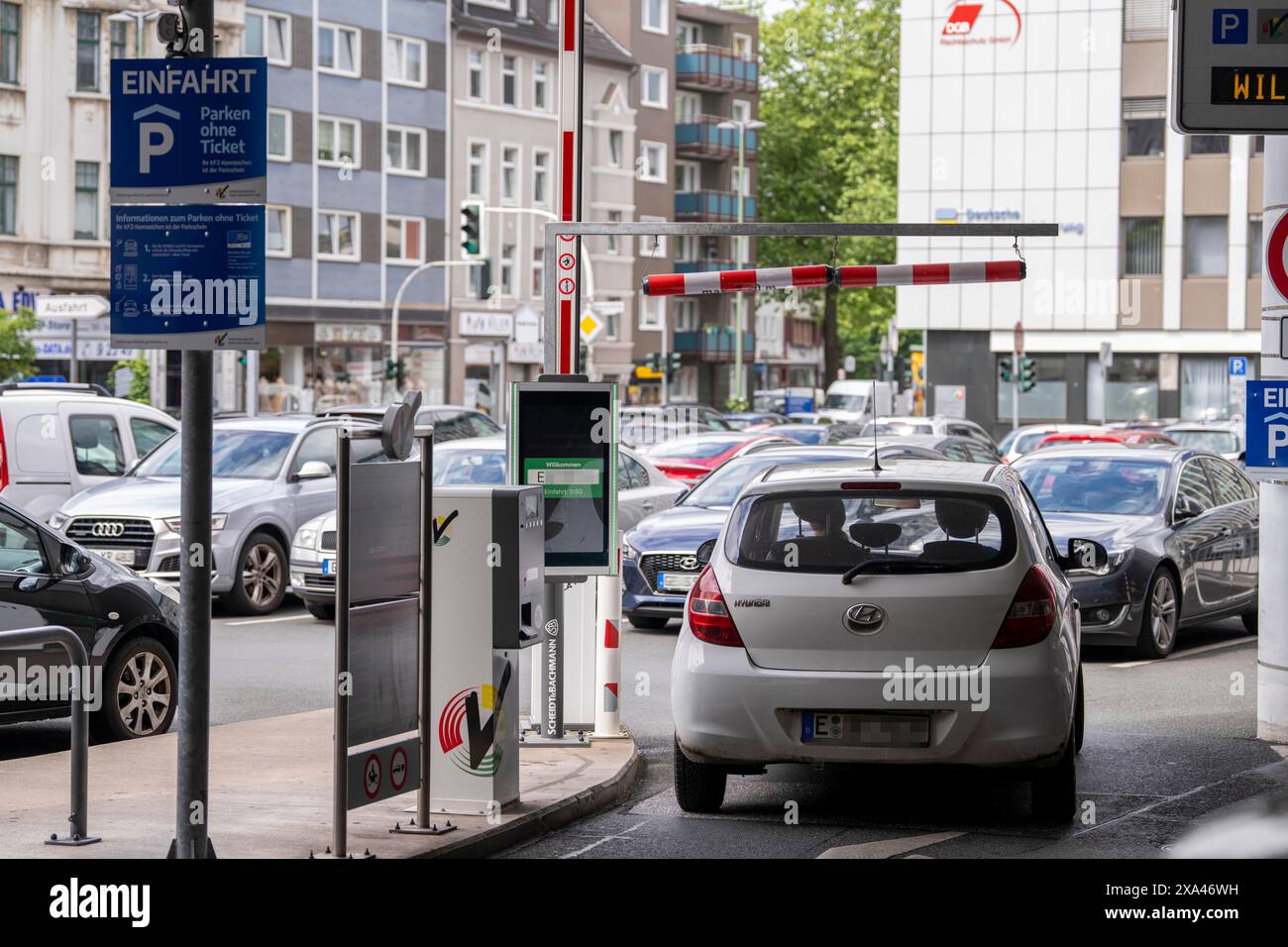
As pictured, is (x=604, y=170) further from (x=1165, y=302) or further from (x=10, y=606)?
(x=10, y=606)

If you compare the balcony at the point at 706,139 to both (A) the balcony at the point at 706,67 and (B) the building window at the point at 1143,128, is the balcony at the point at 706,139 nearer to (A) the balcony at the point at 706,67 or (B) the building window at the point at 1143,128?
(A) the balcony at the point at 706,67

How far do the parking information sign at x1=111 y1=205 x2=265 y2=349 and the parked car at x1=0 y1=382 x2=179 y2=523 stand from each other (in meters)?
13.3

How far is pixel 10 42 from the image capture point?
2003 inches

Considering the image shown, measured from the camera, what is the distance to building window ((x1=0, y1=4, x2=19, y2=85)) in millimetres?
50594

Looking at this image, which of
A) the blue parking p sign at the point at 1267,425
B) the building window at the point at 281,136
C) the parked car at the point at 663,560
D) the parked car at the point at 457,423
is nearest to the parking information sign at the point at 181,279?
the blue parking p sign at the point at 1267,425

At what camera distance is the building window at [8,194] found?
167ft

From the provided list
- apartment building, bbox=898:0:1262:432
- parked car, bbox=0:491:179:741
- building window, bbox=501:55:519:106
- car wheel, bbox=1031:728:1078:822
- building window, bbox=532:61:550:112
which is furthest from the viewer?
building window, bbox=532:61:550:112

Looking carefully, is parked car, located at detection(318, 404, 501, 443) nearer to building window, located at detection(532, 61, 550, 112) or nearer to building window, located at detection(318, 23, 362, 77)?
building window, located at detection(318, 23, 362, 77)

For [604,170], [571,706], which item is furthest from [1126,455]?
[604,170]

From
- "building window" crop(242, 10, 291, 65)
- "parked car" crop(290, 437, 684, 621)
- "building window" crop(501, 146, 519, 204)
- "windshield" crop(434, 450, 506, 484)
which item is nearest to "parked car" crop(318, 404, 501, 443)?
"parked car" crop(290, 437, 684, 621)

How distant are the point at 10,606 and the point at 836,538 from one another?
4436 millimetres

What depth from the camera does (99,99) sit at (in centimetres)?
5272

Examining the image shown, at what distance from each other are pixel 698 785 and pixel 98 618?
3.79m

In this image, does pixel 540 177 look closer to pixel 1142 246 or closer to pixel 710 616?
pixel 1142 246
